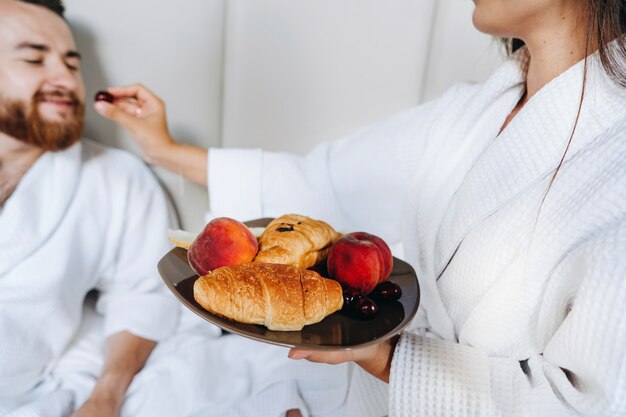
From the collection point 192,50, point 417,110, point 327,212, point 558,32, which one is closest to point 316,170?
point 327,212

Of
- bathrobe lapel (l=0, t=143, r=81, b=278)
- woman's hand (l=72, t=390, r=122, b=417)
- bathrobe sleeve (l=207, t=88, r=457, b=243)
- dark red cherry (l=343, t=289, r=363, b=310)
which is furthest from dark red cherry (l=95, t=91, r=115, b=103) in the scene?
dark red cherry (l=343, t=289, r=363, b=310)

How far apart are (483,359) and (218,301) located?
15.1 inches

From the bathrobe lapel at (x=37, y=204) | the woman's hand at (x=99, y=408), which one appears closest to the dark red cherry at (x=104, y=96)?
the bathrobe lapel at (x=37, y=204)

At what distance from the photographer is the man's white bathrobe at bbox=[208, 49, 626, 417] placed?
23.7 inches

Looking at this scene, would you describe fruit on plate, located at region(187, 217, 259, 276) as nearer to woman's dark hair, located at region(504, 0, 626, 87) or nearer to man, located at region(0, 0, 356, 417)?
man, located at region(0, 0, 356, 417)

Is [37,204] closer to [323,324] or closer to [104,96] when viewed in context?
[104,96]

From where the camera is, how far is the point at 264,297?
587mm

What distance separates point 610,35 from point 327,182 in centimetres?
59

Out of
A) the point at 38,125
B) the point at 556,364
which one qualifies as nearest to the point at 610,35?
the point at 556,364

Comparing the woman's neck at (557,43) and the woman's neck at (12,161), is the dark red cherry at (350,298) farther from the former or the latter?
the woman's neck at (12,161)

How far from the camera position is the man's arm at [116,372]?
0.88m

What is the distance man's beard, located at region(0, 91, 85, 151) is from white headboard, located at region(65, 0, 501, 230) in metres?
0.19

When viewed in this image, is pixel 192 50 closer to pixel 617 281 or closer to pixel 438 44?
pixel 438 44

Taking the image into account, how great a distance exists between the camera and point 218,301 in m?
0.57
